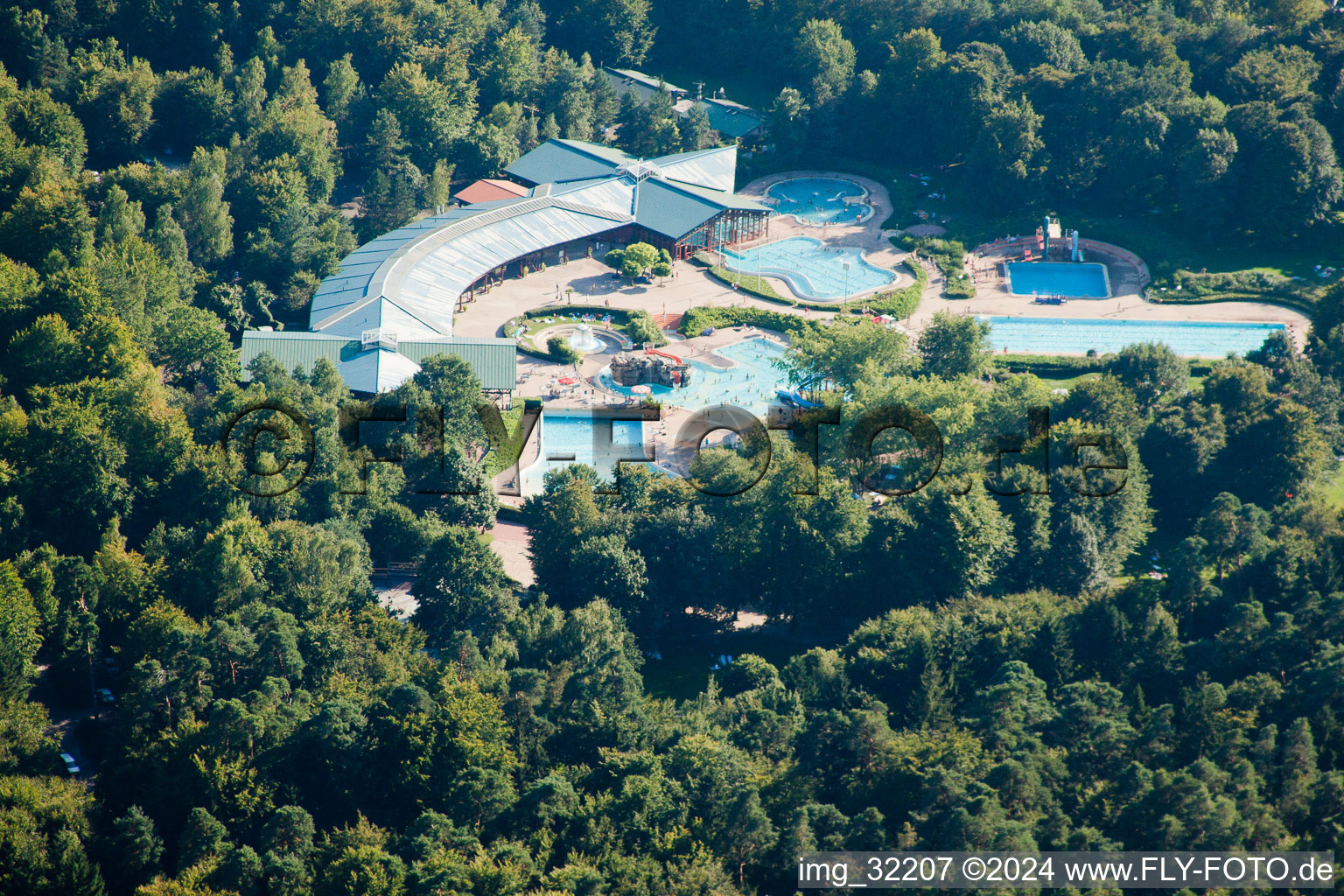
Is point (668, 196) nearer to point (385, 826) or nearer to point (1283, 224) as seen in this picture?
point (1283, 224)

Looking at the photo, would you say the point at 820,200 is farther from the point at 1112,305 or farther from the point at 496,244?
the point at 496,244

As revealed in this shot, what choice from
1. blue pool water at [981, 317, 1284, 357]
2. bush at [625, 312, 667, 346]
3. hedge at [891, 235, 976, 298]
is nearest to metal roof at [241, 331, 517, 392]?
bush at [625, 312, 667, 346]

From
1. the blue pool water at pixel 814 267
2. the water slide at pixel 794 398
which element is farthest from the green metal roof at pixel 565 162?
the water slide at pixel 794 398

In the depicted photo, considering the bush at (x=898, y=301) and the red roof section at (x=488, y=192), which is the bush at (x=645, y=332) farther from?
the red roof section at (x=488, y=192)

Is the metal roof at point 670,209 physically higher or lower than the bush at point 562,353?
higher

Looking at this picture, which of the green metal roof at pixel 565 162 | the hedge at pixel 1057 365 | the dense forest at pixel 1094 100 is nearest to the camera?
the hedge at pixel 1057 365

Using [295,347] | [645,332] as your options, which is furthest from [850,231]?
[295,347]
